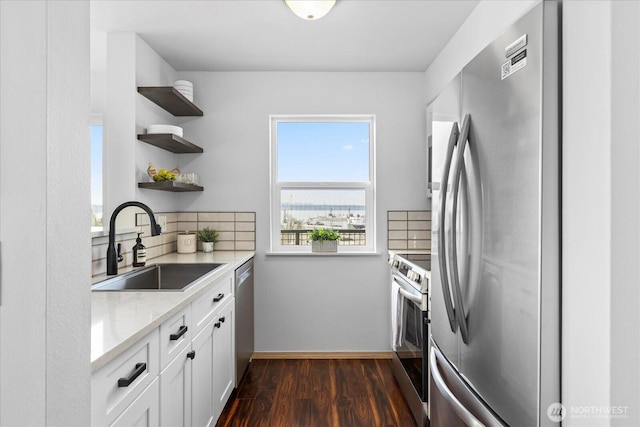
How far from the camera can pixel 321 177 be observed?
344 centimetres

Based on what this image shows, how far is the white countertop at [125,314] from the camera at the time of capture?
104cm

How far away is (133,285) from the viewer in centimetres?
223

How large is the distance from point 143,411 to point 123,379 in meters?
0.23

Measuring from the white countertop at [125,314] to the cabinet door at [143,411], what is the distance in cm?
21

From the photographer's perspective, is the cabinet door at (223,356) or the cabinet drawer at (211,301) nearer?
the cabinet drawer at (211,301)

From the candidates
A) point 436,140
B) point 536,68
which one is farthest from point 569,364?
point 436,140

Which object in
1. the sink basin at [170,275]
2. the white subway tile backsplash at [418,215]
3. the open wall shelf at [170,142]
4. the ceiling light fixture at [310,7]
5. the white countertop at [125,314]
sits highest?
the ceiling light fixture at [310,7]

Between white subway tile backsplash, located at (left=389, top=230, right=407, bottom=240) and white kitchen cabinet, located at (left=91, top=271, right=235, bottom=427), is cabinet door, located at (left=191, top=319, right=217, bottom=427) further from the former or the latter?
white subway tile backsplash, located at (left=389, top=230, right=407, bottom=240)

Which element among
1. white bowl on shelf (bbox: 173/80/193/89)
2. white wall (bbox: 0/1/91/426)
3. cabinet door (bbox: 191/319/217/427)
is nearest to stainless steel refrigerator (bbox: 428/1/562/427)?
white wall (bbox: 0/1/91/426)

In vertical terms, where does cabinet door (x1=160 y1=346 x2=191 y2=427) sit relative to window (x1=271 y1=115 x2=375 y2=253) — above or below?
below

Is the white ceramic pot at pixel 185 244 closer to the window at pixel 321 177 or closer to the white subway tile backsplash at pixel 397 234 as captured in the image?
the window at pixel 321 177

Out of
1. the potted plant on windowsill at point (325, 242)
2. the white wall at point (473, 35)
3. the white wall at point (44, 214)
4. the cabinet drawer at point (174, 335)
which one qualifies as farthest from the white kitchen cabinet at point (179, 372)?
the white wall at point (473, 35)

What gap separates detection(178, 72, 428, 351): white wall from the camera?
10.8 feet

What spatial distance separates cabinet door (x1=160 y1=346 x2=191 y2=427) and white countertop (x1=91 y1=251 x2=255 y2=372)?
0.23 meters
